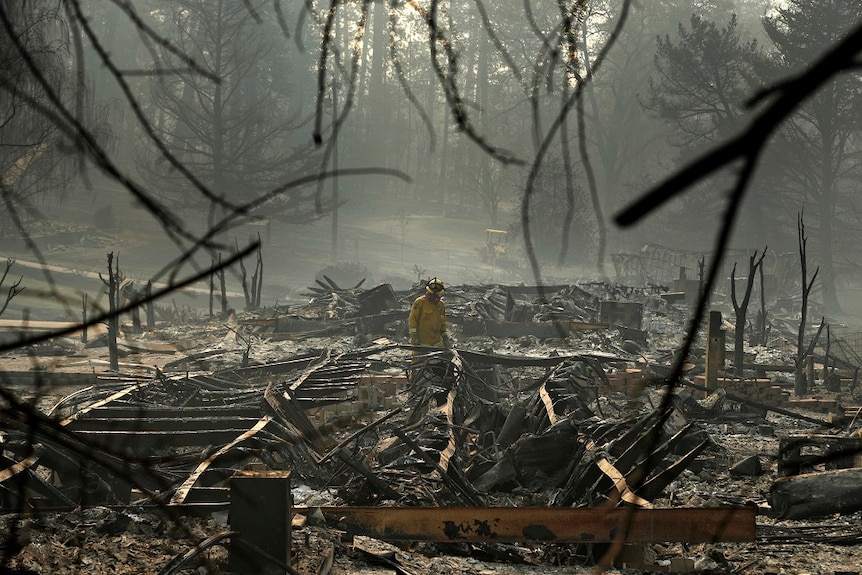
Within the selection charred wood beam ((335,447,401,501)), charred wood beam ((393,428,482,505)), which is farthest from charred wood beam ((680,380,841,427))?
charred wood beam ((335,447,401,501))

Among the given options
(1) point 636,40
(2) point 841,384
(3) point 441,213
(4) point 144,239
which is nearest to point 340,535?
(2) point 841,384

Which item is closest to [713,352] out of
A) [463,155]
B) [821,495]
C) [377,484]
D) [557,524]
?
[821,495]

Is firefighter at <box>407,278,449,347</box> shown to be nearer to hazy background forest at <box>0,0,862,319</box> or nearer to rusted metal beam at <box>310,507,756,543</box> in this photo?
rusted metal beam at <box>310,507,756,543</box>

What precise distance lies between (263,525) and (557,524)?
1.67 m

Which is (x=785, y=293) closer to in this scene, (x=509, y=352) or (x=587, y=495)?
(x=509, y=352)

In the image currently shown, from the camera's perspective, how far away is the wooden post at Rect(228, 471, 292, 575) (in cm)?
408

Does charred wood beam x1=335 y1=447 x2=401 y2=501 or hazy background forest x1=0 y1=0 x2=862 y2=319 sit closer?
charred wood beam x1=335 y1=447 x2=401 y2=501

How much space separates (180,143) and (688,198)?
21165 millimetres

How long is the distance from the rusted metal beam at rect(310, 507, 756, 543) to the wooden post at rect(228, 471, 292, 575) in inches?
42.5

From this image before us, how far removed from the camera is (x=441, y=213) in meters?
55.2

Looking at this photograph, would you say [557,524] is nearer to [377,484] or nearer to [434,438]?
[377,484]

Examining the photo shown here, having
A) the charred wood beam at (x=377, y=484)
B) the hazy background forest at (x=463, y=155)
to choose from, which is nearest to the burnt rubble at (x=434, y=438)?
the charred wood beam at (x=377, y=484)

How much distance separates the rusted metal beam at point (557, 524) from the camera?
193 inches

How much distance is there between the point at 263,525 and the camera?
13.5 ft
